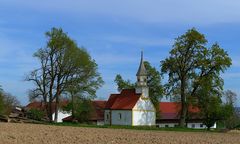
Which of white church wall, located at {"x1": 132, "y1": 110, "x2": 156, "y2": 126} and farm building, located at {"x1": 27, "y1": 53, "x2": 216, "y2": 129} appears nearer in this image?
white church wall, located at {"x1": 132, "y1": 110, "x2": 156, "y2": 126}

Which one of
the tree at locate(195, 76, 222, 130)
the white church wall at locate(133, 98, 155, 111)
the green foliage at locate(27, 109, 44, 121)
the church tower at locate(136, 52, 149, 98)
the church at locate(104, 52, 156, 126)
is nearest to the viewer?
the tree at locate(195, 76, 222, 130)

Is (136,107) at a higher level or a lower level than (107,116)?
higher

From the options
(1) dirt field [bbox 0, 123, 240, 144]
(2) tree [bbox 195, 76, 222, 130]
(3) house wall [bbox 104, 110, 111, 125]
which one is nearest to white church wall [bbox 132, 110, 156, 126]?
(3) house wall [bbox 104, 110, 111, 125]

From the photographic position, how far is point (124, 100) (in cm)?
8412

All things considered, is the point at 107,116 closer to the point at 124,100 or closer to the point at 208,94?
the point at 124,100

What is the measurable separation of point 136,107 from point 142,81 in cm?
515

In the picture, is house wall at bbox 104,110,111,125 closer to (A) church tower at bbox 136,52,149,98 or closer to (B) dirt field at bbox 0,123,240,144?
(A) church tower at bbox 136,52,149,98

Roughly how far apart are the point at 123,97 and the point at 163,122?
2041cm

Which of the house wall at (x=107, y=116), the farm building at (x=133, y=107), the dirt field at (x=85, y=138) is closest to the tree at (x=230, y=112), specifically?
the farm building at (x=133, y=107)

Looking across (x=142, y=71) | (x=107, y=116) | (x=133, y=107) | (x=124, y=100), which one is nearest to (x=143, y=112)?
(x=133, y=107)

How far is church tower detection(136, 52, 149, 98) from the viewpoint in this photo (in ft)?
269

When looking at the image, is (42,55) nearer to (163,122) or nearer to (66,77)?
(66,77)

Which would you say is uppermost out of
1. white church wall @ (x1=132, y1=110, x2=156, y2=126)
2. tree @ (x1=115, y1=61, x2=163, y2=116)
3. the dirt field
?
tree @ (x1=115, y1=61, x2=163, y2=116)

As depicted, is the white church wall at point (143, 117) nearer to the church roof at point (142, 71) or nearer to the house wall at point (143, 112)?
the house wall at point (143, 112)
